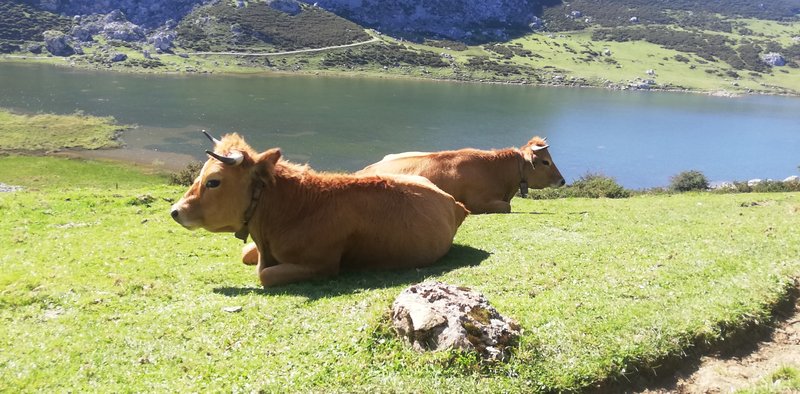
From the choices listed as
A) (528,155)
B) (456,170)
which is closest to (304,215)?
(456,170)

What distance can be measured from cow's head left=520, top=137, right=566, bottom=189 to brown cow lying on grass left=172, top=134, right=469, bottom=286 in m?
8.53

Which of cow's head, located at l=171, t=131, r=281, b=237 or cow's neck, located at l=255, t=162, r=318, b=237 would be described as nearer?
cow's head, located at l=171, t=131, r=281, b=237

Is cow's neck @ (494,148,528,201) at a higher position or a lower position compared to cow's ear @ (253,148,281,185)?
lower

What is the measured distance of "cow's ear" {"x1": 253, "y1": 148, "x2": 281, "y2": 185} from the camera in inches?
350

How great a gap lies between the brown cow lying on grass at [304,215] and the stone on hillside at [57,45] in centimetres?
21287

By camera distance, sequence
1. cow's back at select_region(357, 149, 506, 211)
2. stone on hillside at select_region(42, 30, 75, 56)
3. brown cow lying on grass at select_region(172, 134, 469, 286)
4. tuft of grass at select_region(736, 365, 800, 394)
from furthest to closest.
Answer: stone on hillside at select_region(42, 30, 75, 56), cow's back at select_region(357, 149, 506, 211), brown cow lying on grass at select_region(172, 134, 469, 286), tuft of grass at select_region(736, 365, 800, 394)

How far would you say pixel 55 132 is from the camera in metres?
71.9

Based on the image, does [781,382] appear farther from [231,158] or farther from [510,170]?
[510,170]

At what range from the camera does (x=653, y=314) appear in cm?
709

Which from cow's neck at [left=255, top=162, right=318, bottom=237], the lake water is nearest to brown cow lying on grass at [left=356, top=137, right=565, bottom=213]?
cow's neck at [left=255, top=162, right=318, bottom=237]

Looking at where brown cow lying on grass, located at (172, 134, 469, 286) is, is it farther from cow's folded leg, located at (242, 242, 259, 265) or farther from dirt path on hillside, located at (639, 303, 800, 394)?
dirt path on hillside, located at (639, 303, 800, 394)

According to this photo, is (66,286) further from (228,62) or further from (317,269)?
(228,62)

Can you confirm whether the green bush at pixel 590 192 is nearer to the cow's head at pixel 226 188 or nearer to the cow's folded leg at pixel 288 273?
the cow's folded leg at pixel 288 273

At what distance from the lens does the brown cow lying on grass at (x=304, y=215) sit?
344 inches
